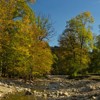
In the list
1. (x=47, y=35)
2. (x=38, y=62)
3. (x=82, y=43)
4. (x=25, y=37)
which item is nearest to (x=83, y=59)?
(x=82, y=43)

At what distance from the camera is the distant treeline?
3600 centimetres

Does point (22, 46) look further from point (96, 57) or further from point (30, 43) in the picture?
point (96, 57)

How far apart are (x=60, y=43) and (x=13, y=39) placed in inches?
908

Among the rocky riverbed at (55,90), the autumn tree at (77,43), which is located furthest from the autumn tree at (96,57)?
the rocky riverbed at (55,90)

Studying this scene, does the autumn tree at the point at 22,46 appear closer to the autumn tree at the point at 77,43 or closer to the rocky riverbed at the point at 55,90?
the rocky riverbed at the point at 55,90

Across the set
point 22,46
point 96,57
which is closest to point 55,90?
point 22,46

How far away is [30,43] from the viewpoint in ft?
136

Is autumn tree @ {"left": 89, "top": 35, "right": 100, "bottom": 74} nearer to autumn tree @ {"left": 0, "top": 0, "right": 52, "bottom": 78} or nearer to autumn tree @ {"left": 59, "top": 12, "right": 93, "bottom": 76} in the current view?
autumn tree @ {"left": 59, "top": 12, "right": 93, "bottom": 76}

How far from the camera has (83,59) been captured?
58.6 meters

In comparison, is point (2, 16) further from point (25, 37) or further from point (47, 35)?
point (47, 35)

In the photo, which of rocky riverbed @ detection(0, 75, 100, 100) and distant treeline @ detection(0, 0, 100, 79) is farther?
distant treeline @ detection(0, 0, 100, 79)

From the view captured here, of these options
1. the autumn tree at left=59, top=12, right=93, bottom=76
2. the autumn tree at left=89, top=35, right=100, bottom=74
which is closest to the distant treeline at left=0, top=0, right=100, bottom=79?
the autumn tree at left=59, top=12, right=93, bottom=76

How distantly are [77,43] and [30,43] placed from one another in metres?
19.6

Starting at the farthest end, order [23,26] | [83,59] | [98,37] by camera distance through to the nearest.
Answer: [98,37] → [83,59] → [23,26]
